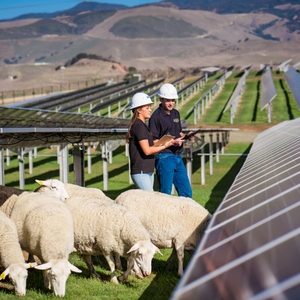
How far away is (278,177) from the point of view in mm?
7355

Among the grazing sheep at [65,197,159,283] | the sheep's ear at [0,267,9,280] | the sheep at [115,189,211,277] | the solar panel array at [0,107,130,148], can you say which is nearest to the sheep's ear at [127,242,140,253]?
the grazing sheep at [65,197,159,283]

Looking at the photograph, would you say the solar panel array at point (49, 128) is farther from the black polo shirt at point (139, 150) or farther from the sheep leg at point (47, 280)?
the sheep leg at point (47, 280)

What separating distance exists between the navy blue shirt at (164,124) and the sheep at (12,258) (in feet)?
9.08

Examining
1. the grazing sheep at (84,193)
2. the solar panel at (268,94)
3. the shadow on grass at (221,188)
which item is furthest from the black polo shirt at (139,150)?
the solar panel at (268,94)

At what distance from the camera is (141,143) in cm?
883

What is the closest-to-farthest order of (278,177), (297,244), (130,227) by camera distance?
(297,244) < (278,177) < (130,227)

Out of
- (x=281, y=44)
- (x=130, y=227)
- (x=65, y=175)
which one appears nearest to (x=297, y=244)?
(x=130, y=227)

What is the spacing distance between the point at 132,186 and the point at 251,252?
19.7 meters

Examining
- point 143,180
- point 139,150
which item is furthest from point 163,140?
point 143,180

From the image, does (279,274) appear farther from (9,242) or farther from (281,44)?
(281,44)

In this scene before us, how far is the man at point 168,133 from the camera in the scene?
977 cm

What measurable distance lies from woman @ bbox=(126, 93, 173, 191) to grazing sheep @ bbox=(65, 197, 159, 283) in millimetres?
791

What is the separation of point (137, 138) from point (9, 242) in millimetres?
2163

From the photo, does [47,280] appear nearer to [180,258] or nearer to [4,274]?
[4,274]
